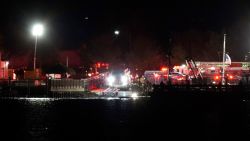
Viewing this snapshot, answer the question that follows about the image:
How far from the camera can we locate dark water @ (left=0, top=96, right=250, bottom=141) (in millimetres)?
22062

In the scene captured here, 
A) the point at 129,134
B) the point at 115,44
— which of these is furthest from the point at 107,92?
the point at 115,44

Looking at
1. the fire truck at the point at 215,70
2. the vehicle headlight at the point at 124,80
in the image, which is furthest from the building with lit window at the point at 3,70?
the fire truck at the point at 215,70

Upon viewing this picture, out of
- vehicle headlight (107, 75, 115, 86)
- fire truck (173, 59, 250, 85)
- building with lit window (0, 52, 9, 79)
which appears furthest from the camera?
building with lit window (0, 52, 9, 79)

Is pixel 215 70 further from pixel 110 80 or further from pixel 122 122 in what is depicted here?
pixel 122 122

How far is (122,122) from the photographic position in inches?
1041

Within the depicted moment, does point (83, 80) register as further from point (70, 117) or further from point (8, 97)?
point (70, 117)

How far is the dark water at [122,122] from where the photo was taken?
22.1 m

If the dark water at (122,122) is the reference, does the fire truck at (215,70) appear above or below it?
above

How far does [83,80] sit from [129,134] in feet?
75.4

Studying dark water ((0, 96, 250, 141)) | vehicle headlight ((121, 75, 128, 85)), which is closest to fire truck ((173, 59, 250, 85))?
vehicle headlight ((121, 75, 128, 85))

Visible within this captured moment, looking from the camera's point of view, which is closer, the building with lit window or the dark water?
the dark water

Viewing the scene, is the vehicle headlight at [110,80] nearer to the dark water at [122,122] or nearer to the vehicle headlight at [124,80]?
the vehicle headlight at [124,80]

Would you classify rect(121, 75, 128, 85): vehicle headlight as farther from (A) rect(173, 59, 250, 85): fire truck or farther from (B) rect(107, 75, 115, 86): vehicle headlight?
(A) rect(173, 59, 250, 85): fire truck

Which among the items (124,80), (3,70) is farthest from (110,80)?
(3,70)
